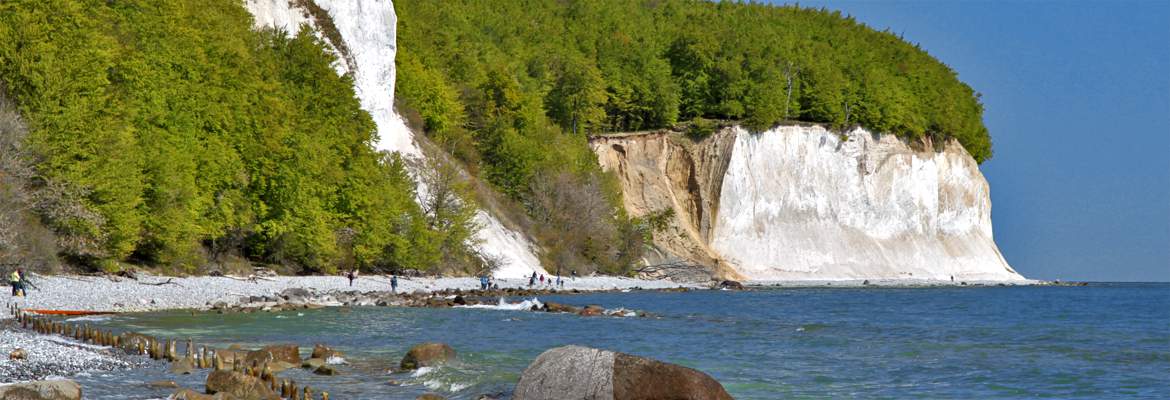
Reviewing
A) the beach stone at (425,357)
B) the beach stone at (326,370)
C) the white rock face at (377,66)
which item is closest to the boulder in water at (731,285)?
the white rock face at (377,66)

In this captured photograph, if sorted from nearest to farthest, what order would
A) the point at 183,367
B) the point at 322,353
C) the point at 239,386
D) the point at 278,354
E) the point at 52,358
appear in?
1. the point at 239,386
2. the point at 183,367
3. the point at 52,358
4. the point at 278,354
5. the point at 322,353

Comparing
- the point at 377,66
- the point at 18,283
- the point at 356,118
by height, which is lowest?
the point at 18,283

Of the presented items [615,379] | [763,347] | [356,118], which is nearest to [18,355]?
[615,379]

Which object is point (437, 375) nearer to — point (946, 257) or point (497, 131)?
point (497, 131)

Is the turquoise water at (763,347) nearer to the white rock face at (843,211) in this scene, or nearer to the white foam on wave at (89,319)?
the white foam on wave at (89,319)

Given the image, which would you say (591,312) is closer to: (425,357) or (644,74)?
(425,357)

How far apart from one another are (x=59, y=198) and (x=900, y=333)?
1030 inches

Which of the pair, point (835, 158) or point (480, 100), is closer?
point (480, 100)

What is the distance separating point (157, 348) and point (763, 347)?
1453cm

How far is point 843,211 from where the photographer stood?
94375 millimetres

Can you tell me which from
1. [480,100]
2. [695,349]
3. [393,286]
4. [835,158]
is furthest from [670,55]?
[695,349]

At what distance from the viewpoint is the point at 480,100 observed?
8094 centimetres

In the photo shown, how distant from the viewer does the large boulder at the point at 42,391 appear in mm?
13891

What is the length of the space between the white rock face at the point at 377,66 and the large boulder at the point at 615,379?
46033 millimetres
